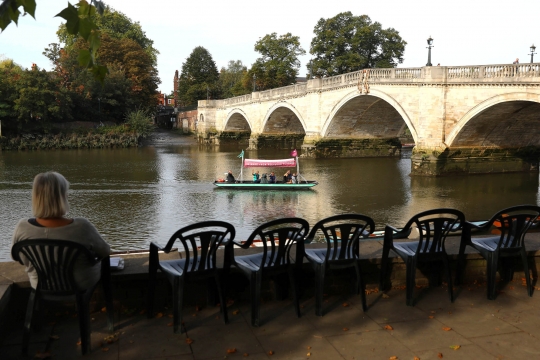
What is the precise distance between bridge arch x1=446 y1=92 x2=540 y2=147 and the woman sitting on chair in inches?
738

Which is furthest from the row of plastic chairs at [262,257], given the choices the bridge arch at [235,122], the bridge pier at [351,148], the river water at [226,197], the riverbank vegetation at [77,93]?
the bridge arch at [235,122]

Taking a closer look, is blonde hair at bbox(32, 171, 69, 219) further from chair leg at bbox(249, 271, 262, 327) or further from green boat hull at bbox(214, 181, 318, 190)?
green boat hull at bbox(214, 181, 318, 190)

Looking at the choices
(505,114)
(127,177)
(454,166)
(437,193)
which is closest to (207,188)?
(127,177)

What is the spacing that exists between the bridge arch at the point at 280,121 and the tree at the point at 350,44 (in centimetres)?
562

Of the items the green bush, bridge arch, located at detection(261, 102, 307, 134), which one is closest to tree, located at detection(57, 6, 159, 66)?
the green bush

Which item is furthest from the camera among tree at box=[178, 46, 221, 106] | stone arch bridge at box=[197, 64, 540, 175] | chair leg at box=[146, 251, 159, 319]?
tree at box=[178, 46, 221, 106]

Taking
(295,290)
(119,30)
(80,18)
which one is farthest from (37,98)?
(80,18)

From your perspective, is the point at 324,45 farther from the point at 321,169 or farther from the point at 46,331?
the point at 46,331

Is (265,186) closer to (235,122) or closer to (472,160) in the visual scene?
(472,160)

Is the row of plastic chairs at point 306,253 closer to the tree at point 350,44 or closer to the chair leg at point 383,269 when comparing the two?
the chair leg at point 383,269

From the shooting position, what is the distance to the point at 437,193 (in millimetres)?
18250

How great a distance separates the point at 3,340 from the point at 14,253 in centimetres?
72

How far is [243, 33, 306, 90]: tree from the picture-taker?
51500 millimetres

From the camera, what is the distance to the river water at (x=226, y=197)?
13.4 meters
